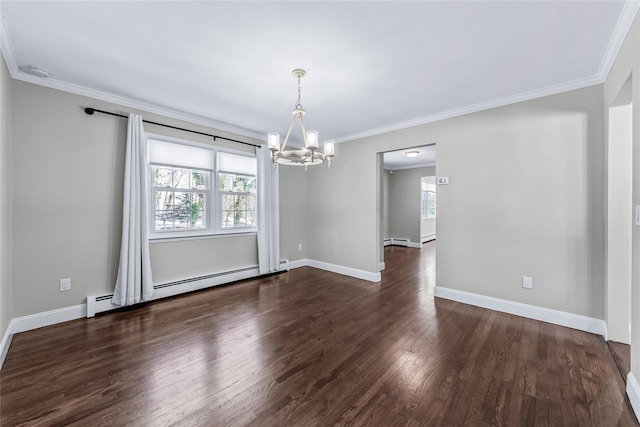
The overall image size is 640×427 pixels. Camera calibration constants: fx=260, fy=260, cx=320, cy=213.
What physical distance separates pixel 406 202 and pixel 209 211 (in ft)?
21.3

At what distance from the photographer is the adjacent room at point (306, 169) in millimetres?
1812

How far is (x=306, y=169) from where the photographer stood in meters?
2.94

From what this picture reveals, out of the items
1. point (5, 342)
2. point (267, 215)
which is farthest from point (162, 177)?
point (5, 342)

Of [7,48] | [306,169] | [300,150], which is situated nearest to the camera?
[7,48]

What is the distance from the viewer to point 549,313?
2.97 metres

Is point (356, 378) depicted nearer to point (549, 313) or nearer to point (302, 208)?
point (549, 313)

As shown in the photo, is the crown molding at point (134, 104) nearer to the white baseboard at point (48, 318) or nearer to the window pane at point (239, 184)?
the window pane at point (239, 184)

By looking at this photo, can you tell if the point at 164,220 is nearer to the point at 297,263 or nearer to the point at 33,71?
the point at 33,71

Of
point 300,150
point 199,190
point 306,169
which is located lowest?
point 199,190

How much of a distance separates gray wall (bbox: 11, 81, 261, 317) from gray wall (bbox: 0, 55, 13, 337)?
0.12 metres

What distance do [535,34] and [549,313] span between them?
2860mm

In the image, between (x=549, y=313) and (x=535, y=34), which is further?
(x=549, y=313)

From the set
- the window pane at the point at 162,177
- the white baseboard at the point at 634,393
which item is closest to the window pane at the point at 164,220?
the window pane at the point at 162,177

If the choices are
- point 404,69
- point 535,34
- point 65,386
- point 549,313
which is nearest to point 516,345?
point 549,313
